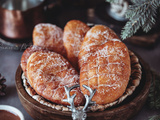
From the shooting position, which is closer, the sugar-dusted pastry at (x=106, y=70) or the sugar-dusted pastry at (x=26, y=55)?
the sugar-dusted pastry at (x=106, y=70)

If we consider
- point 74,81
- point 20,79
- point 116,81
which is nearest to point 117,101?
point 116,81

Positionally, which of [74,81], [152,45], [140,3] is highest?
[140,3]

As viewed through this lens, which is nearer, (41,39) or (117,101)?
(117,101)

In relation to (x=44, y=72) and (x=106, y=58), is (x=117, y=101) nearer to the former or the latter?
(x=106, y=58)

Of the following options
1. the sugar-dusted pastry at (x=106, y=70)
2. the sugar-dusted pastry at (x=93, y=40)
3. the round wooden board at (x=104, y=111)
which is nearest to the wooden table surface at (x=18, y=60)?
the round wooden board at (x=104, y=111)

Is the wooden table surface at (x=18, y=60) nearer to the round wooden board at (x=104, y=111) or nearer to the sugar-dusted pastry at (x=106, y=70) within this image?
the round wooden board at (x=104, y=111)

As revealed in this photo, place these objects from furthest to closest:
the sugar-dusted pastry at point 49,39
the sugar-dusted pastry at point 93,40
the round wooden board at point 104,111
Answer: the sugar-dusted pastry at point 49,39 < the sugar-dusted pastry at point 93,40 < the round wooden board at point 104,111

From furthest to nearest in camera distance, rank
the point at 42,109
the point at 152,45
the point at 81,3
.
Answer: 1. the point at 81,3
2. the point at 152,45
3. the point at 42,109

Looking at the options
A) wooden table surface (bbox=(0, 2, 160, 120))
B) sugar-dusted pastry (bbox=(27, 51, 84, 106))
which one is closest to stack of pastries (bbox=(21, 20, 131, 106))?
sugar-dusted pastry (bbox=(27, 51, 84, 106))
